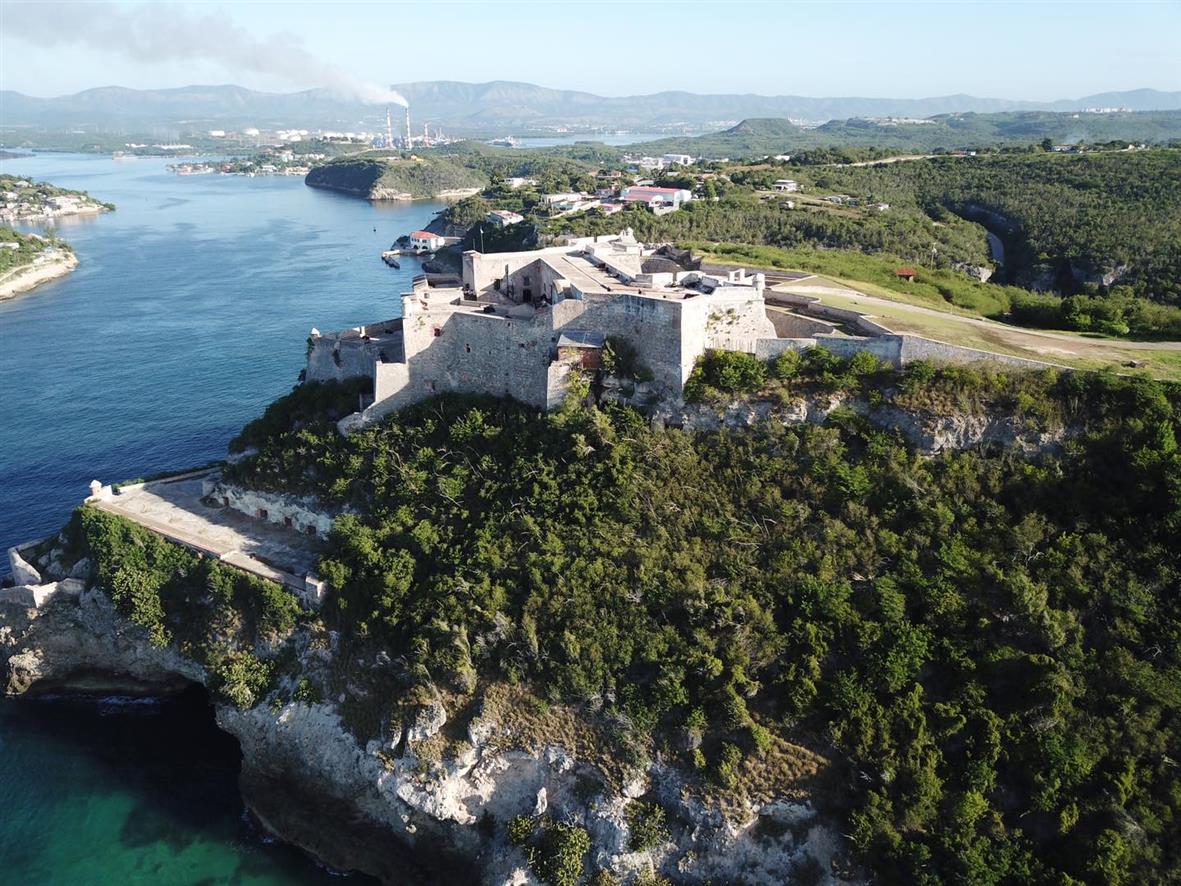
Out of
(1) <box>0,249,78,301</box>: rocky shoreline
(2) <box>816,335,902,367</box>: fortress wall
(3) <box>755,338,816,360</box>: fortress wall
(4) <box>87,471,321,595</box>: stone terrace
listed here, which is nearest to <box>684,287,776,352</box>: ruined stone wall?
(3) <box>755,338,816,360</box>: fortress wall

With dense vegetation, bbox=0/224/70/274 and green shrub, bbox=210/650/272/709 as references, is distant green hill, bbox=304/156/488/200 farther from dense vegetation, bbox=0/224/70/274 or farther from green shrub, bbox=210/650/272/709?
green shrub, bbox=210/650/272/709

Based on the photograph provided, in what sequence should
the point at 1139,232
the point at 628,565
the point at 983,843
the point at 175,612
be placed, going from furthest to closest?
the point at 1139,232
the point at 175,612
the point at 628,565
the point at 983,843

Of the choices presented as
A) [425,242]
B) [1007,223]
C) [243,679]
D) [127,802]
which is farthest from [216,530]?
[425,242]

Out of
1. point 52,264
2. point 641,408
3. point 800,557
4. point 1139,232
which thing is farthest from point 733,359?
point 52,264

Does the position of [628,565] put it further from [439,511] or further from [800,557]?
[439,511]

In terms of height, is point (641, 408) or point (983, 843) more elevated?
point (641, 408)
